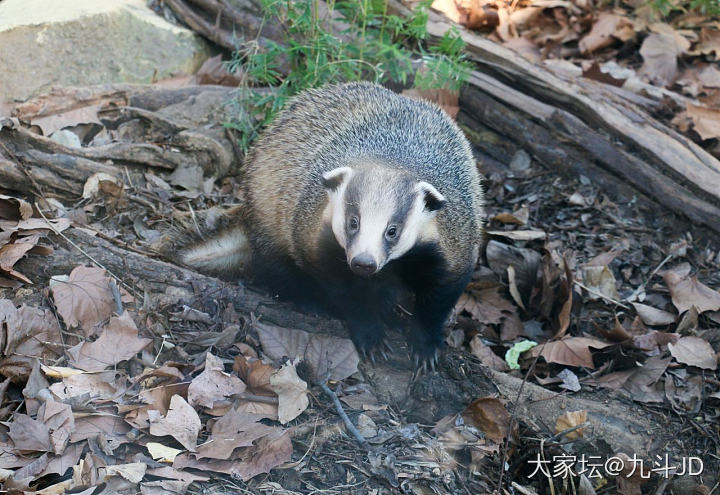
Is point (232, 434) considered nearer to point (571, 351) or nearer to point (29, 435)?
point (29, 435)

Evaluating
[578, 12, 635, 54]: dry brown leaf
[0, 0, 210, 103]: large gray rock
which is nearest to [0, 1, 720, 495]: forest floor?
[0, 0, 210, 103]: large gray rock

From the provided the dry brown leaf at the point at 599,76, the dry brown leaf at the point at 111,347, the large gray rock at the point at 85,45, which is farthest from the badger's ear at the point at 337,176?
the dry brown leaf at the point at 599,76

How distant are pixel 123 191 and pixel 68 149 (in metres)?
0.45

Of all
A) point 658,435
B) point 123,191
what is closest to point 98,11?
point 123,191

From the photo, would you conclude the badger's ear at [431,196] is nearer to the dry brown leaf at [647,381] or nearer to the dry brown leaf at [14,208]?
the dry brown leaf at [647,381]

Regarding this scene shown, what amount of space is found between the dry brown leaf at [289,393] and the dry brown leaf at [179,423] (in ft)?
1.34

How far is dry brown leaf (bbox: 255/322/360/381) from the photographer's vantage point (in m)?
3.75

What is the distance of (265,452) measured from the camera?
10.1 ft

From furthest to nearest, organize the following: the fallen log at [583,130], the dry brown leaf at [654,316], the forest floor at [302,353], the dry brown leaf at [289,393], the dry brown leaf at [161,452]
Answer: the fallen log at [583,130] → the dry brown leaf at [654,316] → the dry brown leaf at [289,393] → the forest floor at [302,353] → the dry brown leaf at [161,452]

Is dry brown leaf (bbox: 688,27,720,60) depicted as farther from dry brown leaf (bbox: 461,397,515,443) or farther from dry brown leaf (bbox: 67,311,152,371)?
dry brown leaf (bbox: 67,311,152,371)

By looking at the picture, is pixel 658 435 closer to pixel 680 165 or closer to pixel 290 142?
pixel 680 165

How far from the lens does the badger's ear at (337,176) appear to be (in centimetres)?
362

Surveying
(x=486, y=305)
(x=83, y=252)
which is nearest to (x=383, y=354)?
(x=486, y=305)

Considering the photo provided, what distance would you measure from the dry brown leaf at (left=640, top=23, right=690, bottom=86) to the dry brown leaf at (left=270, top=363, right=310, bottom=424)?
4543 millimetres
